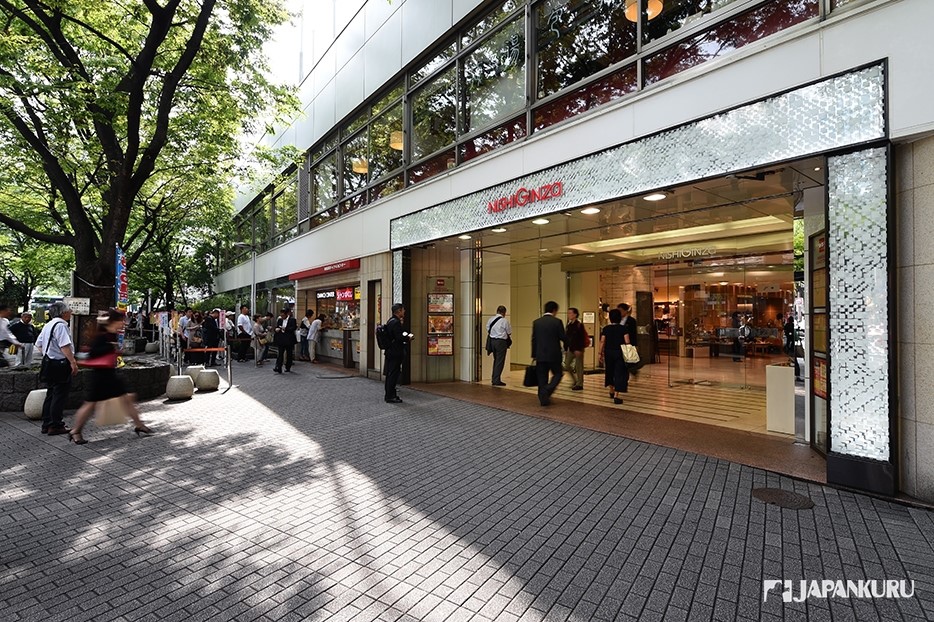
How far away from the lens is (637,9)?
22.9ft

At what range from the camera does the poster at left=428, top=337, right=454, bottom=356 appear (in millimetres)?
12180

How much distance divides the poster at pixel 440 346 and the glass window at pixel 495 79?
4943 mm

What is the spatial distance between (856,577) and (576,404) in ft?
19.8

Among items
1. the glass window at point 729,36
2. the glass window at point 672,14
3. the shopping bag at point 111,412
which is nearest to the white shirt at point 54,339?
the shopping bag at point 111,412

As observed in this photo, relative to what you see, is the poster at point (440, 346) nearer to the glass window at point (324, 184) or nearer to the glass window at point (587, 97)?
the glass window at point (587, 97)

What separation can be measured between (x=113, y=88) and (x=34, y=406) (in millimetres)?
→ 5923

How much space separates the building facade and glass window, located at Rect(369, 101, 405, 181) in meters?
0.07

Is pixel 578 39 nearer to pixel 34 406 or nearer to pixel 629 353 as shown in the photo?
pixel 629 353

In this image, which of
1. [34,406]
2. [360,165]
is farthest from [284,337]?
[34,406]

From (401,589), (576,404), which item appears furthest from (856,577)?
(576,404)

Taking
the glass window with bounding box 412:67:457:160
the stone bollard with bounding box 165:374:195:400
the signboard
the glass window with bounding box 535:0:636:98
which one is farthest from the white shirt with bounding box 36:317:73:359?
the glass window with bounding box 535:0:636:98

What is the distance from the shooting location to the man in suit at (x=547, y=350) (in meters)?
8.66

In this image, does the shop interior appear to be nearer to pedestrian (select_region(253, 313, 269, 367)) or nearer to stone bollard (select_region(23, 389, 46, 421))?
stone bollard (select_region(23, 389, 46, 421))

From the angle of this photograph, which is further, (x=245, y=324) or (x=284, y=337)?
(x=245, y=324)
